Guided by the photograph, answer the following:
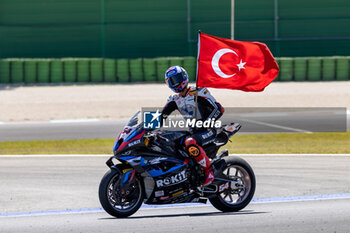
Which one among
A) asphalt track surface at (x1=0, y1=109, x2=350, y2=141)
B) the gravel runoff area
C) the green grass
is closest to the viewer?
the green grass

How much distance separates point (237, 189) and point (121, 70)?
76.9ft

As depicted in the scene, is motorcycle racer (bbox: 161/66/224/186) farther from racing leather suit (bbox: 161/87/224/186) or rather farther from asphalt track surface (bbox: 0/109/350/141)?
asphalt track surface (bbox: 0/109/350/141)

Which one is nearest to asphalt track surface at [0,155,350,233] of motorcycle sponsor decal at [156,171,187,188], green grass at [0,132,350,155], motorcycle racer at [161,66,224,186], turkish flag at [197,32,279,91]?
motorcycle sponsor decal at [156,171,187,188]

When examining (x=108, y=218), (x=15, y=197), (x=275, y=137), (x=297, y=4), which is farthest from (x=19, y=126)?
(x=297, y=4)

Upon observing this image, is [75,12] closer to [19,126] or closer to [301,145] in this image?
[19,126]

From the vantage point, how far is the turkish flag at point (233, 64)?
8.77m

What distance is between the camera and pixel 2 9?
36.1m

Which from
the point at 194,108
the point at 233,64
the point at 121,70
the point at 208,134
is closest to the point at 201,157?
the point at 208,134

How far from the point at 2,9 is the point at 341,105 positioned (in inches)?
787

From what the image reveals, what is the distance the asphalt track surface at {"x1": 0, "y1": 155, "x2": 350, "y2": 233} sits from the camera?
733 centimetres

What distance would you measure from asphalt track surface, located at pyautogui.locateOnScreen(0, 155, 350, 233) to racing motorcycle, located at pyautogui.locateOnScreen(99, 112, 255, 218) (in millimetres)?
188

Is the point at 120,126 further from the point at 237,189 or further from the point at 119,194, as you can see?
the point at 119,194

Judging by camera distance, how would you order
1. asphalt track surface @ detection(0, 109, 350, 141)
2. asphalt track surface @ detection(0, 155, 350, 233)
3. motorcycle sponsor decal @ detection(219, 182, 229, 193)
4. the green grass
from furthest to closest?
asphalt track surface @ detection(0, 109, 350, 141) < the green grass < motorcycle sponsor decal @ detection(219, 182, 229, 193) < asphalt track surface @ detection(0, 155, 350, 233)

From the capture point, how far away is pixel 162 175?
306 inches
